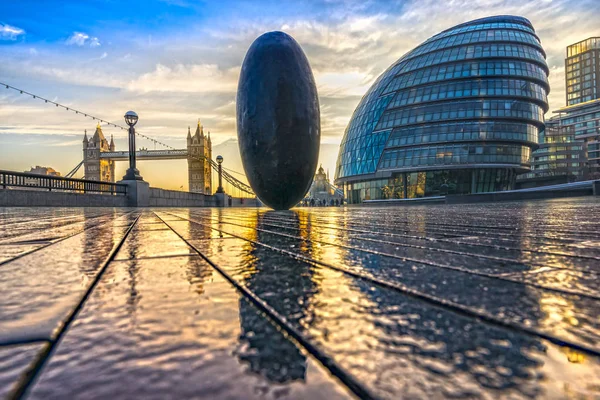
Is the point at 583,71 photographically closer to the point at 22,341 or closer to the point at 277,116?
the point at 277,116

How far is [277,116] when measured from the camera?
29.2ft

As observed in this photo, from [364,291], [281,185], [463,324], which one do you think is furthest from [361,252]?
[281,185]

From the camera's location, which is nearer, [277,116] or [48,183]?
[277,116]

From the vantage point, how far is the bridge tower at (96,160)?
98.2 meters

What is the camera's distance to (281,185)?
9.58m

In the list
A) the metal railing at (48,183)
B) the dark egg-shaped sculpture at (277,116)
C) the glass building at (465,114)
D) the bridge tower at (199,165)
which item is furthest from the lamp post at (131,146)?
the bridge tower at (199,165)

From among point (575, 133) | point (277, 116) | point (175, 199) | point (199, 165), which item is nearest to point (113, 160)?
point (199, 165)

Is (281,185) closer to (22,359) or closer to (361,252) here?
(361,252)

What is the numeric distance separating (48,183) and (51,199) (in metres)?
0.82

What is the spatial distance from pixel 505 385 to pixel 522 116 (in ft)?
184

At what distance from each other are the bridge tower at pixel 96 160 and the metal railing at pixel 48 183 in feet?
294

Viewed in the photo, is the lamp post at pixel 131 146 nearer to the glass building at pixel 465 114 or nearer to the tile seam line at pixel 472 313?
the tile seam line at pixel 472 313

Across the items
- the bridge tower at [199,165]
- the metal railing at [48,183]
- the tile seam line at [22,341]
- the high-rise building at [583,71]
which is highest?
the high-rise building at [583,71]

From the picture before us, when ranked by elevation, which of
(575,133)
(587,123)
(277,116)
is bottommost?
(277,116)
